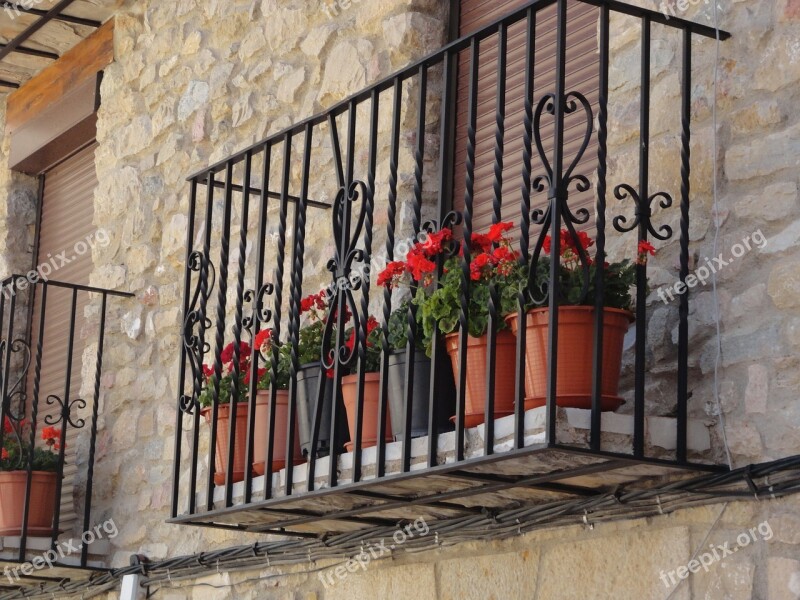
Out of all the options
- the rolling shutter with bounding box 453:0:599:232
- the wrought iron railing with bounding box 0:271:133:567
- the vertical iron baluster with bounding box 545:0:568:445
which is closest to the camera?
the vertical iron baluster with bounding box 545:0:568:445

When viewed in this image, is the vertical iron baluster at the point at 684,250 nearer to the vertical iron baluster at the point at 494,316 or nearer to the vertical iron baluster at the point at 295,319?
the vertical iron baluster at the point at 494,316

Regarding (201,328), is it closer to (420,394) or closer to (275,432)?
(275,432)

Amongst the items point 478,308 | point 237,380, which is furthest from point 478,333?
point 237,380

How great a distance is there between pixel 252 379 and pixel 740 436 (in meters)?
1.62

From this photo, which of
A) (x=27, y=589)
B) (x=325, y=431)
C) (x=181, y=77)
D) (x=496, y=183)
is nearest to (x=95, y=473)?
(x=27, y=589)

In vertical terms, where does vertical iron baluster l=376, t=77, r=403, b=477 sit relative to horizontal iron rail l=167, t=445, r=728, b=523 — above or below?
above

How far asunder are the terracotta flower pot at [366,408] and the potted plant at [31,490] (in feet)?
7.28

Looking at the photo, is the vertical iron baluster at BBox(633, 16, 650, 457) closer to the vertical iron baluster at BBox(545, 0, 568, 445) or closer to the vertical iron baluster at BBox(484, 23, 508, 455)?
the vertical iron baluster at BBox(545, 0, 568, 445)

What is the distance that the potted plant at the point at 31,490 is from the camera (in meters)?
5.91

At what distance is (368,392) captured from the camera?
13.5 ft

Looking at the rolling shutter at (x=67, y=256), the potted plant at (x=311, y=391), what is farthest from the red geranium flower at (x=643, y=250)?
the rolling shutter at (x=67, y=256)

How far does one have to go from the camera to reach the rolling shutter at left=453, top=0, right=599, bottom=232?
14.4ft

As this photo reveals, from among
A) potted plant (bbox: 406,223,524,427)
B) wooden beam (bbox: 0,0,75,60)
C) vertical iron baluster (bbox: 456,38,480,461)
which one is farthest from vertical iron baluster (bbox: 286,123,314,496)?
wooden beam (bbox: 0,0,75,60)

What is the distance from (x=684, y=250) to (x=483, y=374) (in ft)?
1.97
